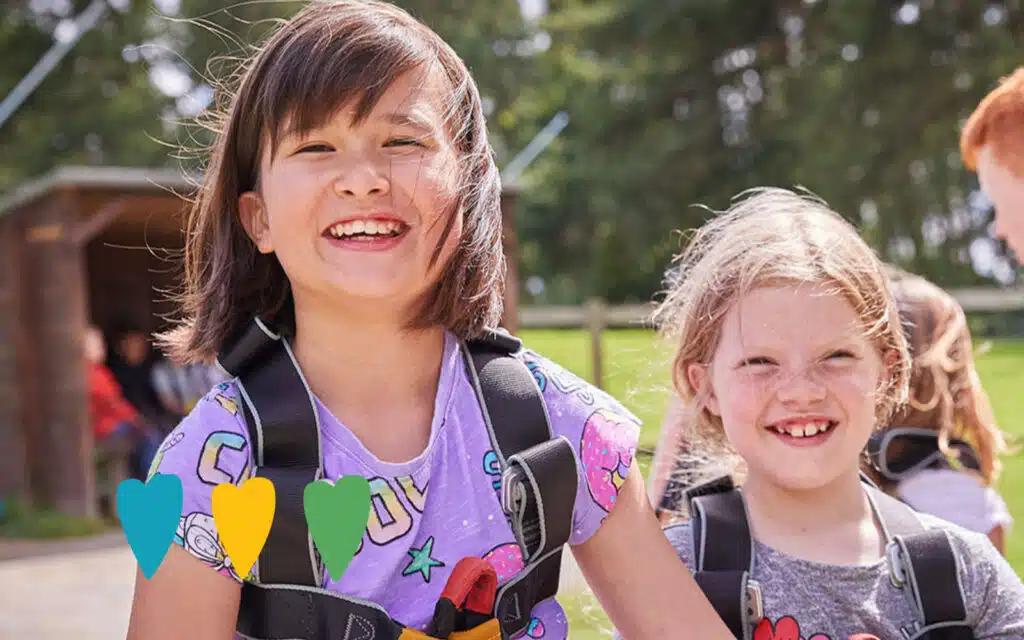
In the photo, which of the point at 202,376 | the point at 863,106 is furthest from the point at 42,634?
the point at 863,106

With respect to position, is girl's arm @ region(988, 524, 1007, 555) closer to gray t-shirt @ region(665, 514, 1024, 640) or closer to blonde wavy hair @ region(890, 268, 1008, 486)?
blonde wavy hair @ region(890, 268, 1008, 486)

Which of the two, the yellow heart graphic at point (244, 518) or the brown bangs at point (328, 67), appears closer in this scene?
the yellow heart graphic at point (244, 518)

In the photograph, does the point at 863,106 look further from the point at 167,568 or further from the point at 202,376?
the point at 167,568

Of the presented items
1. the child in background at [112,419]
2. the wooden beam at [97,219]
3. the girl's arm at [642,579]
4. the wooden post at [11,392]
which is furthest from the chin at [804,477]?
the wooden post at [11,392]

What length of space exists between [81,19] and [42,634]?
22146mm

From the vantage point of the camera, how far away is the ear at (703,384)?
2.09 m

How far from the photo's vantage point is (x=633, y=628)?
1.80 meters

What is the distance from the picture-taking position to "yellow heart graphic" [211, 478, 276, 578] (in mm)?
1487

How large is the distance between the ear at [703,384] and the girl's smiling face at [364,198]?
618 millimetres

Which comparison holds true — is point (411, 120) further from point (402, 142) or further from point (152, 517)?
point (152, 517)

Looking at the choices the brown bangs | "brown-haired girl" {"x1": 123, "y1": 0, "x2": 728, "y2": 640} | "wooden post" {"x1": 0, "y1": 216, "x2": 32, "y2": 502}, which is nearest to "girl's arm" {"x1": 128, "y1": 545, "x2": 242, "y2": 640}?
"brown-haired girl" {"x1": 123, "y1": 0, "x2": 728, "y2": 640}

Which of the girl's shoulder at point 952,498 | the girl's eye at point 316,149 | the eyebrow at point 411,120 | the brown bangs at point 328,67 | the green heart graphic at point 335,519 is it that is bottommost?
the girl's shoulder at point 952,498

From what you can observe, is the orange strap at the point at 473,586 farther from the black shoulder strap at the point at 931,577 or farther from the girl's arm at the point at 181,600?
the black shoulder strap at the point at 931,577

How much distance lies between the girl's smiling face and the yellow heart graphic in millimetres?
314
